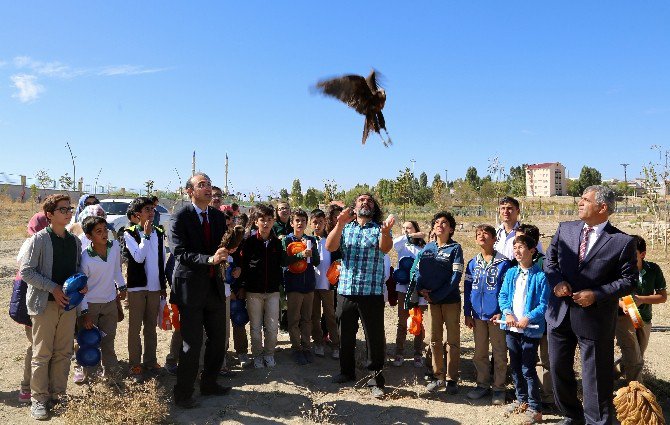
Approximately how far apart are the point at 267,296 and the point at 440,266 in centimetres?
201

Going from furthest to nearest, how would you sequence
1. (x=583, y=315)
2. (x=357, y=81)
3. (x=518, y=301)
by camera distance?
(x=357, y=81)
(x=518, y=301)
(x=583, y=315)

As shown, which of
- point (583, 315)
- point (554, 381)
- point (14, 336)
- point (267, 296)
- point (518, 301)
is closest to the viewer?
point (583, 315)

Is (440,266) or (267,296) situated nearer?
(440,266)

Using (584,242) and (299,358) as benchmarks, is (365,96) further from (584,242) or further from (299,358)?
(299,358)

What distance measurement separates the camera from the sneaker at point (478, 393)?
4918 mm

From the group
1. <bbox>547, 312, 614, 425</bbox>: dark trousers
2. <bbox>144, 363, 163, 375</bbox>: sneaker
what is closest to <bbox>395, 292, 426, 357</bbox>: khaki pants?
<bbox>547, 312, 614, 425</bbox>: dark trousers

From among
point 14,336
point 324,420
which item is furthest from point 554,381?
point 14,336

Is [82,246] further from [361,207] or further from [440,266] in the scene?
[440,266]

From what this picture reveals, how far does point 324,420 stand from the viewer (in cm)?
427

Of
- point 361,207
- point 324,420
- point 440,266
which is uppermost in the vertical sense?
point 361,207

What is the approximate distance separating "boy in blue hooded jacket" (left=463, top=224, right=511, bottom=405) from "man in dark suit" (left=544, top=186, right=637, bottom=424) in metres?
0.69

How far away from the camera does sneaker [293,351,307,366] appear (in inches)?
229

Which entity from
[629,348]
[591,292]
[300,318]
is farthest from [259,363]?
[629,348]

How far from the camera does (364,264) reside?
5004 mm
